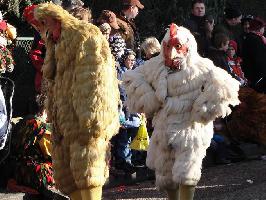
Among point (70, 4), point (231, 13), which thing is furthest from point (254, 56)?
point (70, 4)

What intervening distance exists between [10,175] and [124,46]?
227cm

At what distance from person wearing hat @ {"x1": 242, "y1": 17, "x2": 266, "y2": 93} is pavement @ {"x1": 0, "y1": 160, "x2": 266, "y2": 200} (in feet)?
4.70

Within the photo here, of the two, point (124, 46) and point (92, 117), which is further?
point (124, 46)

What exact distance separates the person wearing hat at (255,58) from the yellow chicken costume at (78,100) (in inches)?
200

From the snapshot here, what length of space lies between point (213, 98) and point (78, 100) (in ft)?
4.94

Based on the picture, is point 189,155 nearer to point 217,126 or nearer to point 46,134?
point 46,134

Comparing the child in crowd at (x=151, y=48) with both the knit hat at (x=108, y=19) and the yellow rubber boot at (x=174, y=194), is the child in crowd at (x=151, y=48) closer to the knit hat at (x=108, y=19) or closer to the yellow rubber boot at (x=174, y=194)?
the knit hat at (x=108, y=19)

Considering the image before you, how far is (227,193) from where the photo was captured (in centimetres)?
878

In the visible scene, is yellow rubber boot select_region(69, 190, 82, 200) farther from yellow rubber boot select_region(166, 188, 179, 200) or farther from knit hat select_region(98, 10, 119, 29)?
knit hat select_region(98, 10, 119, 29)

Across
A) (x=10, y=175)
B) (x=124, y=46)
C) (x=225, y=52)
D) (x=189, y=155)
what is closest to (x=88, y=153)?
(x=189, y=155)

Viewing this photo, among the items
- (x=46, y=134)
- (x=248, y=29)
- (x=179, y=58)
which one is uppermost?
(x=248, y=29)

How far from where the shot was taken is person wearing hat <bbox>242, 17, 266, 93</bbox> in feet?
37.2

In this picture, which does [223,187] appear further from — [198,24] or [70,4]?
[198,24]

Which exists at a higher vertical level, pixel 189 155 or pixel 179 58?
pixel 179 58
